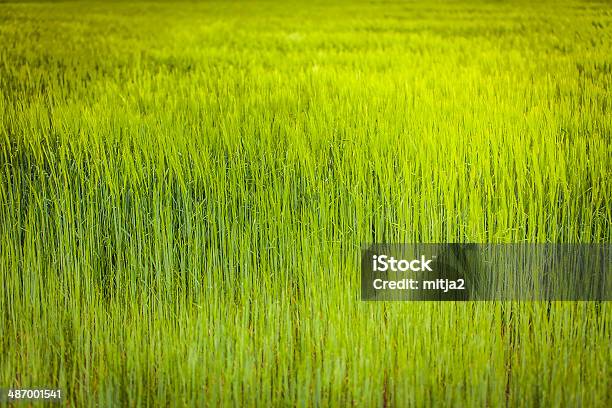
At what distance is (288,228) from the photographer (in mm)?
1887

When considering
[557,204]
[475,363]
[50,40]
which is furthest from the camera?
[50,40]

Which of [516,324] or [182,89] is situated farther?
[182,89]

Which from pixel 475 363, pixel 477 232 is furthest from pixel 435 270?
pixel 475 363

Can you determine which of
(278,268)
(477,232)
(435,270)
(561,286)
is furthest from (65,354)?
(561,286)

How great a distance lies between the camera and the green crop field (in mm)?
1653

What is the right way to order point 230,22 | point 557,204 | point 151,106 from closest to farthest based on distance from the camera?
1. point 557,204
2. point 151,106
3. point 230,22

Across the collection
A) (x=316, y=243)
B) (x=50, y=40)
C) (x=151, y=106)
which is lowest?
(x=316, y=243)

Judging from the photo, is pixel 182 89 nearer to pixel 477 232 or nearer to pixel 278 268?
pixel 278 268

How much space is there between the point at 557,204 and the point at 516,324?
1.32 feet

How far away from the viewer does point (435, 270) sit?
1.84m

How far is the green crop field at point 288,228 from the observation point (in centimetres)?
165

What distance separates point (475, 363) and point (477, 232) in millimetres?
360

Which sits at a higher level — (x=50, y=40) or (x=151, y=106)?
(x=50, y=40)

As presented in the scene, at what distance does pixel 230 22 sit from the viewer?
489 cm
